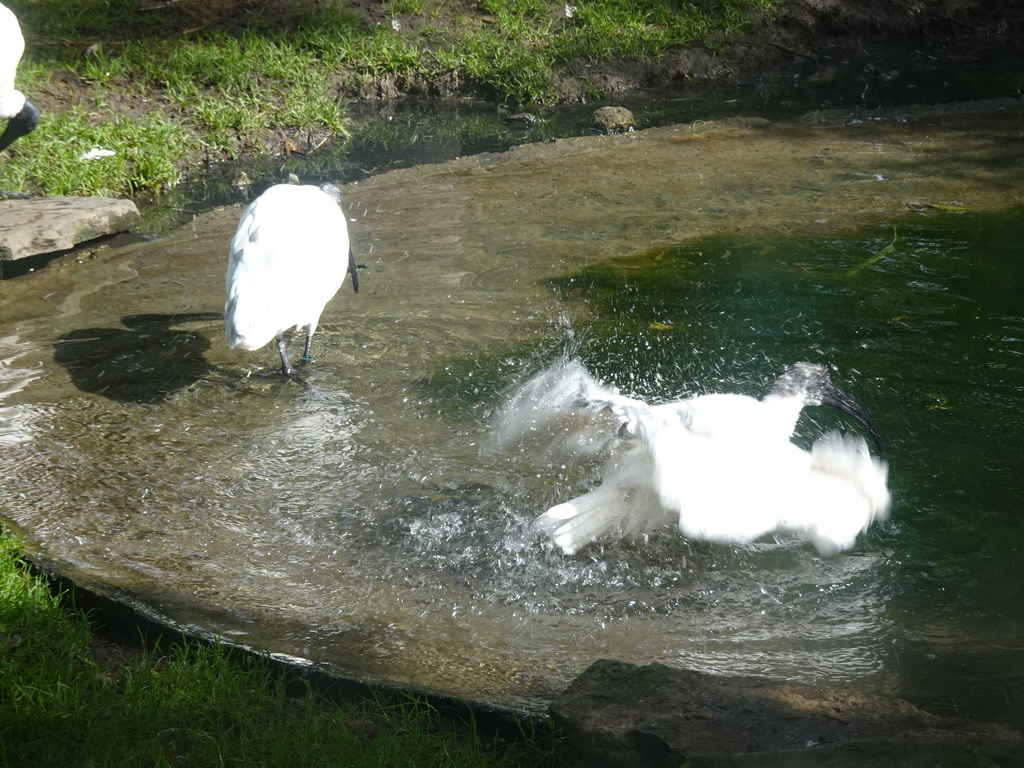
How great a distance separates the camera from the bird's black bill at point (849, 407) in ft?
11.6

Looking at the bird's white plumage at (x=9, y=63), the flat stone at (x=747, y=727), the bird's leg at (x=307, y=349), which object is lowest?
the bird's leg at (x=307, y=349)

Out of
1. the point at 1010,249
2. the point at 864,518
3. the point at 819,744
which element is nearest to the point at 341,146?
the point at 1010,249

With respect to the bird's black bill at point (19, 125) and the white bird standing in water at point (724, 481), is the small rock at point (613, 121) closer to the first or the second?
the bird's black bill at point (19, 125)

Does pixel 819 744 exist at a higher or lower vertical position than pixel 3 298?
higher

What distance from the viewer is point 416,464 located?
12.0 feet

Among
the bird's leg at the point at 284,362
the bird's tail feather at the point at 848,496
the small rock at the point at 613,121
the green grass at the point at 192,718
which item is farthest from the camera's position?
the small rock at the point at 613,121

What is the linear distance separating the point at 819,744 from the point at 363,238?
442 centimetres

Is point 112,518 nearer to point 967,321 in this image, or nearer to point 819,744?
point 819,744

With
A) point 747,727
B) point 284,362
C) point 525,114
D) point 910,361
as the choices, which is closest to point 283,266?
point 284,362

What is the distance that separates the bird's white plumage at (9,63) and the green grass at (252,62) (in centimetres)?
31

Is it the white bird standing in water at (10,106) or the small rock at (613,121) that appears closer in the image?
the white bird standing in water at (10,106)

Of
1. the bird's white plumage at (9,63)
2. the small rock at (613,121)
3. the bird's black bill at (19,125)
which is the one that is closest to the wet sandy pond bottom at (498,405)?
the small rock at (613,121)

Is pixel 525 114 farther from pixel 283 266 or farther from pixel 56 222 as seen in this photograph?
pixel 283 266

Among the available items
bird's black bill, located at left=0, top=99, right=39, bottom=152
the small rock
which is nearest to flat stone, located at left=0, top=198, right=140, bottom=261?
bird's black bill, located at left=0, top=99, right=39, bottom=152
